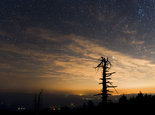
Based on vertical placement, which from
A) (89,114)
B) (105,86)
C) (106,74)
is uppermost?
(106,74)

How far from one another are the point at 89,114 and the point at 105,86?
3.49 metres

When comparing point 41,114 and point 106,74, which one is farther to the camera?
point 106,74

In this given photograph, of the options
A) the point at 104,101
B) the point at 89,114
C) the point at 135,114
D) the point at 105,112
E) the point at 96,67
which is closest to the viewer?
the point at 135,114

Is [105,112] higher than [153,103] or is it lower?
lower

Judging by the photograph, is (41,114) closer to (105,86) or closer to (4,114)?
(4,114)

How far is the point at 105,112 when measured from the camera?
9.56 m

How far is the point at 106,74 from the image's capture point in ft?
44.7

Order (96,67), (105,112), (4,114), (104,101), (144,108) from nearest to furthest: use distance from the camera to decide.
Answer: (144,108)
(105,112)
(104,101)
(4,114)
(96,67)

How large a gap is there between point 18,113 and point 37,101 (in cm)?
536

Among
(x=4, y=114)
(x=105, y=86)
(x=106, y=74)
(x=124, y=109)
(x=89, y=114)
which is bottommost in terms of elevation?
(x=4, y=114)

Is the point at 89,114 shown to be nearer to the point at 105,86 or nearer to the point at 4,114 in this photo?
the point at 105,86

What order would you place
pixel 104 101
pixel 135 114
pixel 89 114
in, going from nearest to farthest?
pixel 135 114 < pixel 89 114 < pixel 104 101

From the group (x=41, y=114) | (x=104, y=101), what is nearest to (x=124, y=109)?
(x=104, y=101)

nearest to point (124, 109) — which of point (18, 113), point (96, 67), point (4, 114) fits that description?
point (96, 67)
